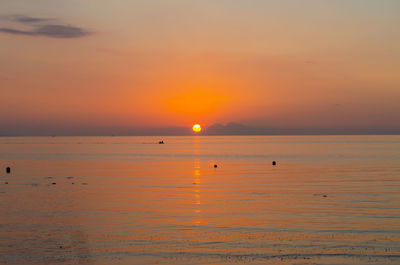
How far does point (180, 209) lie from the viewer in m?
38.4

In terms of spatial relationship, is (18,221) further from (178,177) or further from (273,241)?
(178,177)

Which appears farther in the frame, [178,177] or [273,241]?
[178,177]

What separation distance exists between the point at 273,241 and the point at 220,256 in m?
4.34

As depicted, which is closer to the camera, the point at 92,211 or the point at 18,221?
the point at 18,221

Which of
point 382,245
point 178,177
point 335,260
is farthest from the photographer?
point 178,177

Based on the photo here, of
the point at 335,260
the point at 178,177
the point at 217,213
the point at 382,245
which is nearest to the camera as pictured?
the point at 335,260

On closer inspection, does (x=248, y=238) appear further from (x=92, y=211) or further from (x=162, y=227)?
(x=92, y=211)

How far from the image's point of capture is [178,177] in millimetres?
69688

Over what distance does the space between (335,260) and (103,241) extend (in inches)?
496

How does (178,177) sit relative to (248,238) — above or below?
above

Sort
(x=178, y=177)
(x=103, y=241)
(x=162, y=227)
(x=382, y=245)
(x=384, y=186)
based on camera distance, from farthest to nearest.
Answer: (x=178, y=177) < (x=384, y=186) < (x=162, y=227) < (x=103, y=241) < (x=382, y=245)

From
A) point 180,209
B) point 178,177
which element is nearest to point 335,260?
point 180,209

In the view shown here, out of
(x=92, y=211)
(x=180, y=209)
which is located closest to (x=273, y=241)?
(x=180, y=209)

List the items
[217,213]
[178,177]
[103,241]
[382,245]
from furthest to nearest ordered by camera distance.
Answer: [178,177] → [217,213] → [103,241] → [382,245]
